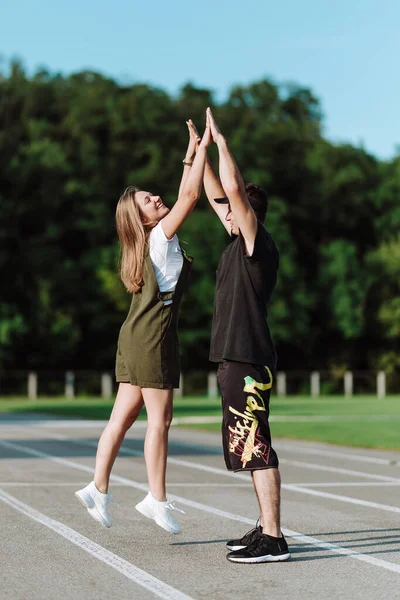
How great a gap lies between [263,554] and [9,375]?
150ft

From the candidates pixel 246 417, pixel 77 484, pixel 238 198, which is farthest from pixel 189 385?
pixel 238 198

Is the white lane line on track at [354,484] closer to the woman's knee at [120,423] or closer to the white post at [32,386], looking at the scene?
the woman's knee at [120,423]

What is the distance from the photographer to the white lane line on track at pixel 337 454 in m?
14.7

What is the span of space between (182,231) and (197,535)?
52.2 metres

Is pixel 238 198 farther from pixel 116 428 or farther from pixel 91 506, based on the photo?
pixel 91 506

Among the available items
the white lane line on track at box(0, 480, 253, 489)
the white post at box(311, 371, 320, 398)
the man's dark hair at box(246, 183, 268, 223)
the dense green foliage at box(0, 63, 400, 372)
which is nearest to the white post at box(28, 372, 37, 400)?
the dense green foliage at box(0, 63, 400, 372)

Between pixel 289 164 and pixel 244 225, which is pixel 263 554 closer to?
pixel 244 225

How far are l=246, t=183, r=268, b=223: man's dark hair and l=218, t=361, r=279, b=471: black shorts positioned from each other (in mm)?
899

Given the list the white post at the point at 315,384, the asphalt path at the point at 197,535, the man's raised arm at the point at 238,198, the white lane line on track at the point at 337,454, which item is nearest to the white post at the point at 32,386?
the white post at the point at 315,384

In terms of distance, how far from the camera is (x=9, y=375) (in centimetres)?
5188

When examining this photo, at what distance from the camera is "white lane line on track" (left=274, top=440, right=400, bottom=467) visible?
14.7m

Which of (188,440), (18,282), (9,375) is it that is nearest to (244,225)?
(188,440)

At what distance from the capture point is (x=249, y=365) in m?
6.95

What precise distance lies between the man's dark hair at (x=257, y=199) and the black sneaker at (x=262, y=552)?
72.4 inches
